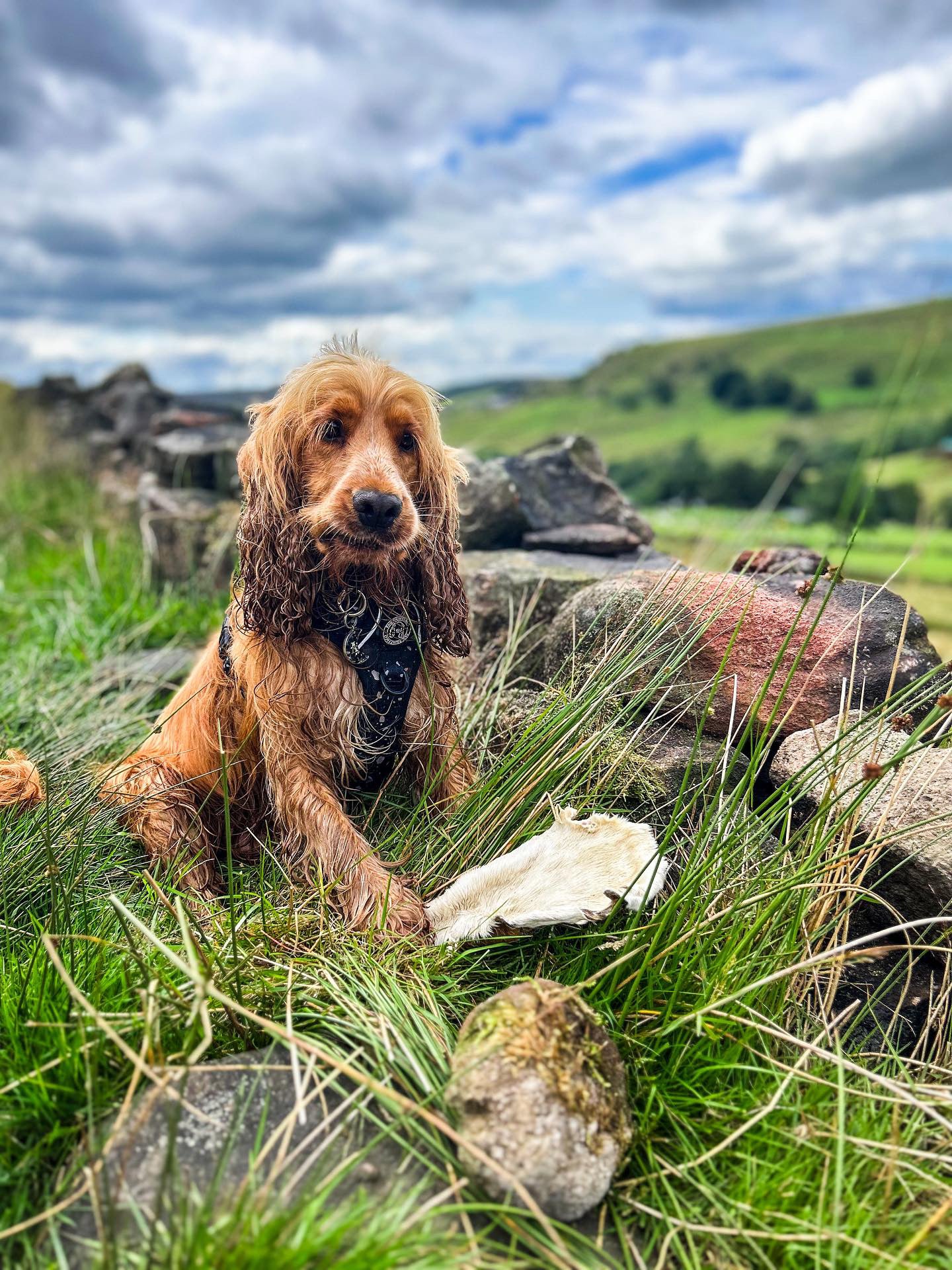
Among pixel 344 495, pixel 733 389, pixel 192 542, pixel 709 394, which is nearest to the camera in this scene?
pixel 344 495

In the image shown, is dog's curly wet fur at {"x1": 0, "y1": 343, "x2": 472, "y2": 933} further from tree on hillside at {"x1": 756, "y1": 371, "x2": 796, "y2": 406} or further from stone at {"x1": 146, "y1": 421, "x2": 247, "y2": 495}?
tree on hillside at {"x1": 756, "y1": 371, "x2": 796, "y2": 406}

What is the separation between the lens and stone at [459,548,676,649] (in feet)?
16.1

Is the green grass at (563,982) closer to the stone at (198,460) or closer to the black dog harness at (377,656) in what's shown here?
the black dog harness at (377,656)

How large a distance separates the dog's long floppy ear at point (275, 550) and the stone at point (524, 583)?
55.1 inches

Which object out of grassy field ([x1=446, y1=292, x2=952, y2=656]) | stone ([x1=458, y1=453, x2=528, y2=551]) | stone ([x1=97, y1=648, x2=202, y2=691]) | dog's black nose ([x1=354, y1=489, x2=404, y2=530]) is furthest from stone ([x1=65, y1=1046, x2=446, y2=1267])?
stone ([x1=458, y1=453, x2=528, y2=551])

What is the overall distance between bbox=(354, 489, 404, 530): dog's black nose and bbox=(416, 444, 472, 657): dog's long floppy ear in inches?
14.7

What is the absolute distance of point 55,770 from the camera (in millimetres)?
4242

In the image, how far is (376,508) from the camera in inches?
119

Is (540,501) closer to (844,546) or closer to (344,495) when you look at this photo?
(844,546)

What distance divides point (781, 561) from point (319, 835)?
9.71 ft

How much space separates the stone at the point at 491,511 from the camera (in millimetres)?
→ 6191

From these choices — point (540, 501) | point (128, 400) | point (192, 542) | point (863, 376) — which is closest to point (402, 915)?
point (540, 501)

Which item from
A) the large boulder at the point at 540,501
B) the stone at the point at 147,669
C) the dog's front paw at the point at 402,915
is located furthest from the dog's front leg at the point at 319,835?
the large boulder at the point at 540,501

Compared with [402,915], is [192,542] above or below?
above
